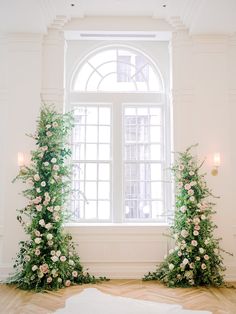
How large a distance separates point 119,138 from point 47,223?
1.99 metres

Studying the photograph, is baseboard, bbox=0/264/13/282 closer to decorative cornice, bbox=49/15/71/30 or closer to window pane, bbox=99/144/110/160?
window pane, bbox=99/144/110/160

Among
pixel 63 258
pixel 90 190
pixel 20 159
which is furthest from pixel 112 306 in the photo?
pixel 20 159

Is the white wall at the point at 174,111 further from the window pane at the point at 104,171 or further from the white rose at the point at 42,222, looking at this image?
the window pane at the point at 104,171

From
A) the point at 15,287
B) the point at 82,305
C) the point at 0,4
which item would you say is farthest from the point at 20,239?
the point at 0,4

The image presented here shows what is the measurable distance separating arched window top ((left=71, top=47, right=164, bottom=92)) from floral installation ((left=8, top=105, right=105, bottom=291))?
4.11ft

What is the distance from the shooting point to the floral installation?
175 inches

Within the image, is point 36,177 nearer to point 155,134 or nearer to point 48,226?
point 48,226

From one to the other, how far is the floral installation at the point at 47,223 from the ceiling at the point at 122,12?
1508 millimetres

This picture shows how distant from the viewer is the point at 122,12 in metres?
5.34

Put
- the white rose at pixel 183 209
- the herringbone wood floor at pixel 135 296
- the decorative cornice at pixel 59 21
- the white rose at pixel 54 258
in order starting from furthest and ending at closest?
the decorative cornice at pixel 59 21
the white rose at pixel 183 209
the white rose at pixel 54 258
the herringbone wood floor at pixel 135 296

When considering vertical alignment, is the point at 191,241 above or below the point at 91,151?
below

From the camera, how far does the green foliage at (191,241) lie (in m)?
4.57

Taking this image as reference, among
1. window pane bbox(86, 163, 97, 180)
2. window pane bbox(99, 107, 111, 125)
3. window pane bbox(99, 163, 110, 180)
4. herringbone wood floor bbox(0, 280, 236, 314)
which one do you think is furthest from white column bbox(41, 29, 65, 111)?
herringbone wood floor bbox(0, 280, 236, 314)

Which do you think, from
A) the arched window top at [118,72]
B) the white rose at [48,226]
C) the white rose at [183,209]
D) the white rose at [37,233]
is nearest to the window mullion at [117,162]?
the arched window top at [118,72]
